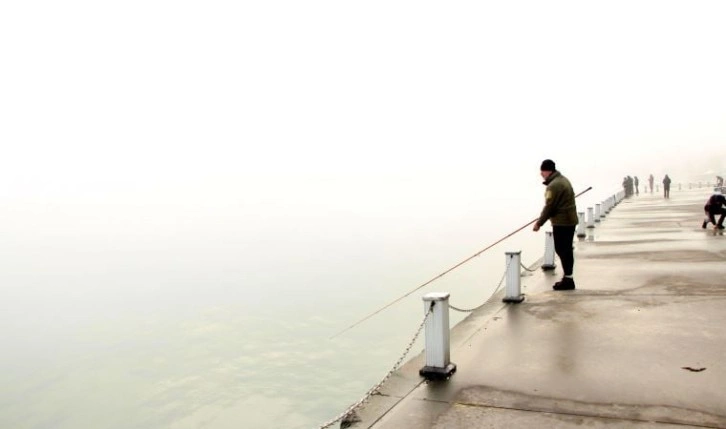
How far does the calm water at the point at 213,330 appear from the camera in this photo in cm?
1688

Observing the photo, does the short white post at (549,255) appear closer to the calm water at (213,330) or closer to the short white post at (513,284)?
the short white post at (513,284)

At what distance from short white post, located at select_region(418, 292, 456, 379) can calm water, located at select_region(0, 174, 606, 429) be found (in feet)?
30.1

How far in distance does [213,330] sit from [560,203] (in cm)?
2161

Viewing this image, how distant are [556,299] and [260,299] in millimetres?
25320

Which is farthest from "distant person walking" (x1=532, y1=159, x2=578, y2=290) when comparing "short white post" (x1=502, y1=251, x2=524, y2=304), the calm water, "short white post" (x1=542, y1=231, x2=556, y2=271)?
the calm water

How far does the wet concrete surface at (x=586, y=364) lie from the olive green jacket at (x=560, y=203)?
4.77 feet

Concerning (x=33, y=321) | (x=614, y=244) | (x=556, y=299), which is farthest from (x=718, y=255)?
(x=33, y=321)

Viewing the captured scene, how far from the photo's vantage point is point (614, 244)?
639 inches

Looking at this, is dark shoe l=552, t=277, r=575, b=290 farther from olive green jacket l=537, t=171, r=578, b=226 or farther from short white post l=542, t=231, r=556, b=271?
short white post l=542, t=231, r=556, b=271

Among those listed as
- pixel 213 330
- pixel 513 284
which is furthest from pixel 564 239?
pixel 213 330

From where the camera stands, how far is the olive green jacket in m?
8.99

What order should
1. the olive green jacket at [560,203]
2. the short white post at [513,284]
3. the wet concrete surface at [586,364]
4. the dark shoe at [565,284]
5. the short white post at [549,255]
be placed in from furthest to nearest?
the short white post at [549,255] < the dark shoe at [565,284] < the short white post at [513,284] < the olive green jacket at [560,203] < the wet concrete surface at [586,364]

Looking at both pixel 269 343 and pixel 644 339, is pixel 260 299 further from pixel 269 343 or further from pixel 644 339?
pixel 644 339

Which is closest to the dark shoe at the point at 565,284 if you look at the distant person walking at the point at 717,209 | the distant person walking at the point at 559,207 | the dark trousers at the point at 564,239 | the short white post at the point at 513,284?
the dark trousers at the point at 564,239
